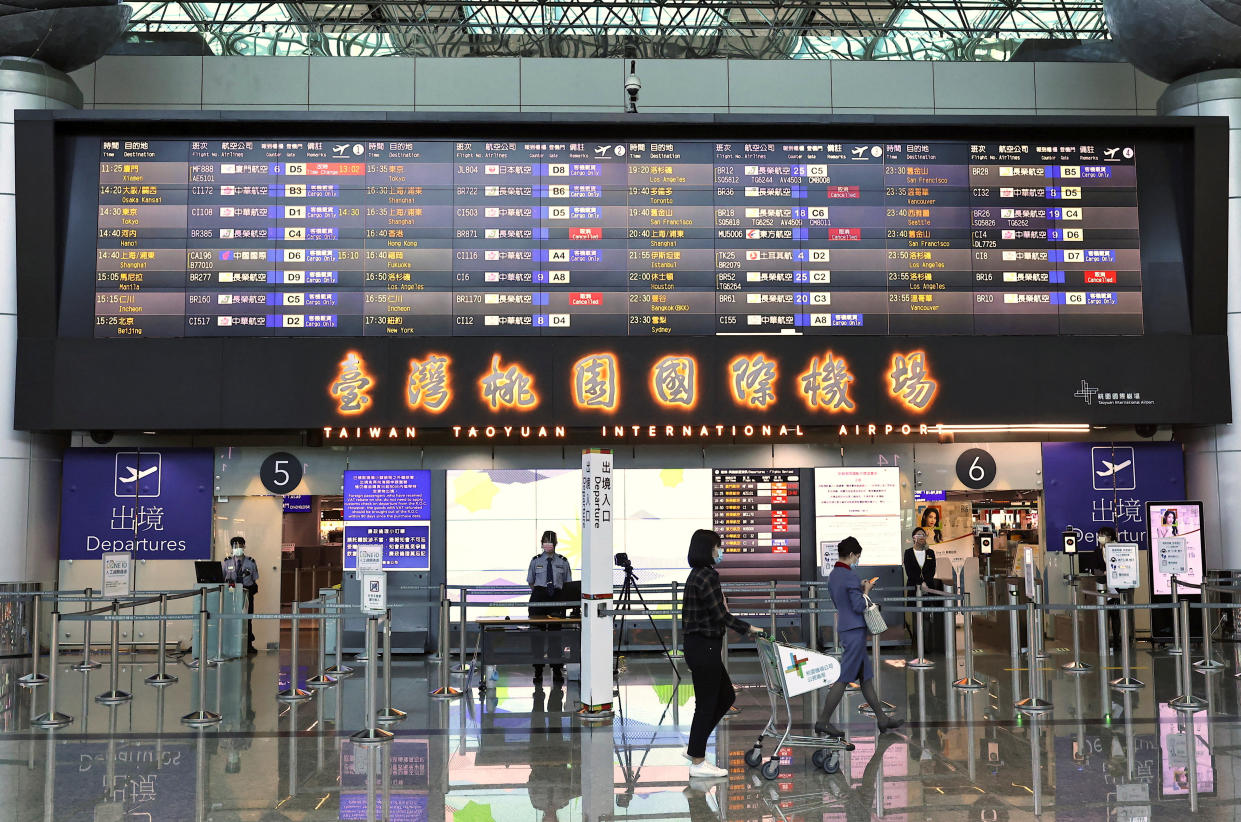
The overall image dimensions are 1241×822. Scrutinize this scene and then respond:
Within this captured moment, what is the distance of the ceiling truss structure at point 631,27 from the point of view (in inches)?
687

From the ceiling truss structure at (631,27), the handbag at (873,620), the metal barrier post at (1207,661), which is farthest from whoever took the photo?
the ceiling truss structure at (631,27)

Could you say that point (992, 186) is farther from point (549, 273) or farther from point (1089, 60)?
point (549, 273)

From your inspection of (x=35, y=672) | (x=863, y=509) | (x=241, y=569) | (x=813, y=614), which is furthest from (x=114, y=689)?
(x=863, y=509)

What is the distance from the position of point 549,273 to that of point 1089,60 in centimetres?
923

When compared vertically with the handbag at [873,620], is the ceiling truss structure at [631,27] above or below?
above

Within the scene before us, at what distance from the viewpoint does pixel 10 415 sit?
1399cm

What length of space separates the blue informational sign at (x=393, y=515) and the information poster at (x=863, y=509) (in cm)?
532

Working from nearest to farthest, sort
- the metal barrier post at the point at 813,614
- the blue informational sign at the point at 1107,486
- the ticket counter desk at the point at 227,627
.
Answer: the metal barrier post at the point at 813,614
the ticket counter desk at the point at 227,627
the blue informational sign at the point at 1107,486

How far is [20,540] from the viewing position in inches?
559

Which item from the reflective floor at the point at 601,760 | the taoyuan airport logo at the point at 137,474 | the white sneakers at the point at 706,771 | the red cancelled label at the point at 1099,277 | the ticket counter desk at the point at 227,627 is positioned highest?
the red cancelled label at the point at 1099,277

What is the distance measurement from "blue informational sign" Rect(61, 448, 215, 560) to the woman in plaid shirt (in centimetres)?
955

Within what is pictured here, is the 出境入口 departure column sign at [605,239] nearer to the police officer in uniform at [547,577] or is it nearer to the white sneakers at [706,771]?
the police officer in uniform at [547,577]

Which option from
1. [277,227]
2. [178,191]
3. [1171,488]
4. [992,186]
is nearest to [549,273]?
[277,227]

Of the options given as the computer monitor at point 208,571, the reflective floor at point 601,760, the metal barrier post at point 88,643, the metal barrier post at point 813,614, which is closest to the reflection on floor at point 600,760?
the reflective floor at point 601,760
